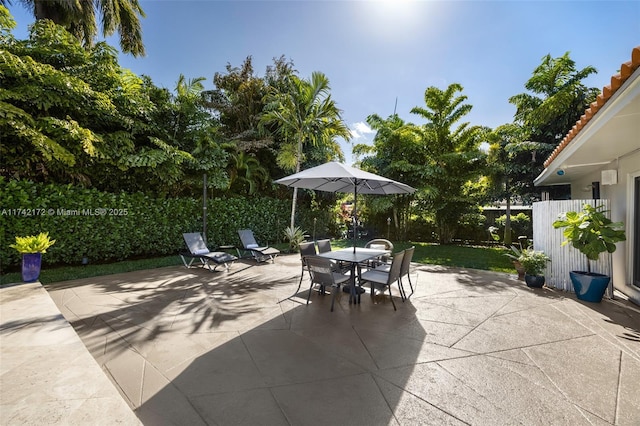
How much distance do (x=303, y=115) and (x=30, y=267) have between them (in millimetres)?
9100

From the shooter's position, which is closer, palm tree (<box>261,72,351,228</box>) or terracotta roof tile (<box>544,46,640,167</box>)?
terracotta roof tile (<box>544,46,640,167</box>)

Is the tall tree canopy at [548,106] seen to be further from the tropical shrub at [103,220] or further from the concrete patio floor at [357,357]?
the tropical shrub at [103,220]

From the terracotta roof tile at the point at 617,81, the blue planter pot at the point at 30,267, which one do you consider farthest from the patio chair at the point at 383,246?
the blue planter pot at the point at 30,267

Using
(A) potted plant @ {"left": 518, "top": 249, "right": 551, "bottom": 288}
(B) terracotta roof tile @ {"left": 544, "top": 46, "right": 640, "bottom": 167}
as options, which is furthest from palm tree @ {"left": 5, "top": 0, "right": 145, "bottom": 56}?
(A) potted plant @ {"left": 518, "top": 249, "right": 551, "bottom": 288}

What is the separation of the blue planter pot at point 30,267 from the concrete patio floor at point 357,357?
86cm

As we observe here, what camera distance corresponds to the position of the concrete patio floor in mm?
2314

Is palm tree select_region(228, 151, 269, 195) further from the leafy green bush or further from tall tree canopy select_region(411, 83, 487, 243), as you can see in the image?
the leafy green bush

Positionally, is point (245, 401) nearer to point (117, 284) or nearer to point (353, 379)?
point (353, 379)

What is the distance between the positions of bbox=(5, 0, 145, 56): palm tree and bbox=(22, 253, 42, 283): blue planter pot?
8251 mm

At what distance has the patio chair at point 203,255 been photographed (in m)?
7.37

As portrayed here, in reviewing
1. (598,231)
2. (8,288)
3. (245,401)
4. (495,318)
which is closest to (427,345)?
(495,318)

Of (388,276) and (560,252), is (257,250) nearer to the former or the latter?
(388,276)

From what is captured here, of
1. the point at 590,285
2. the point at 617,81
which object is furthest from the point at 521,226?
the point at 617,81

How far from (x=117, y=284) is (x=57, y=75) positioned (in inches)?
203
